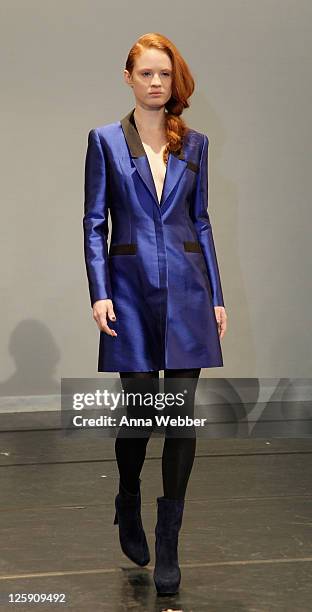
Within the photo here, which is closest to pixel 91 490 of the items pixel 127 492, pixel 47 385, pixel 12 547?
pixel 12 547

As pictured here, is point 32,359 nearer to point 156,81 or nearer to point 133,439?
point 133,439

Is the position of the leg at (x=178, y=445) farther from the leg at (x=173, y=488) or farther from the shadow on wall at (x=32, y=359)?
the shadow on wall at (x=32, y=359)

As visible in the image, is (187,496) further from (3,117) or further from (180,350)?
(3,117)

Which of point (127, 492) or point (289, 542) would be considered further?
point (289, 542)

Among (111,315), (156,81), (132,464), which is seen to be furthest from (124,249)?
(132,464)

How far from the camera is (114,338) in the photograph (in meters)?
2.66

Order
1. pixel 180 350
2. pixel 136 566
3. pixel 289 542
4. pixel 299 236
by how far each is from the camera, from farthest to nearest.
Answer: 1. pixel 299 236
2. pixel 289 542
3. pixel 136 566
4. pixel 180 350

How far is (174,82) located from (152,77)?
6 cm

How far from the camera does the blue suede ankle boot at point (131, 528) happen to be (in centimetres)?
275

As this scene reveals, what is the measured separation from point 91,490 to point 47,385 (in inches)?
70.4

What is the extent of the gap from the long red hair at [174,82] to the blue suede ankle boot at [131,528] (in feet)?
2.82

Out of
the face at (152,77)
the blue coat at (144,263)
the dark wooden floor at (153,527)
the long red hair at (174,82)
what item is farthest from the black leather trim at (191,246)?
the dark wooden floor at (153,527)

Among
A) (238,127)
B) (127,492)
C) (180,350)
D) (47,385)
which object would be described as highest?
(238,127)

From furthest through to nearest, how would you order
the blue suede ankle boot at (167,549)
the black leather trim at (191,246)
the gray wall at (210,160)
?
1. the gray wall at (210,160)
2. the black leather trim at (191,246)
3. the blue suede ankle boot at (167,549)
